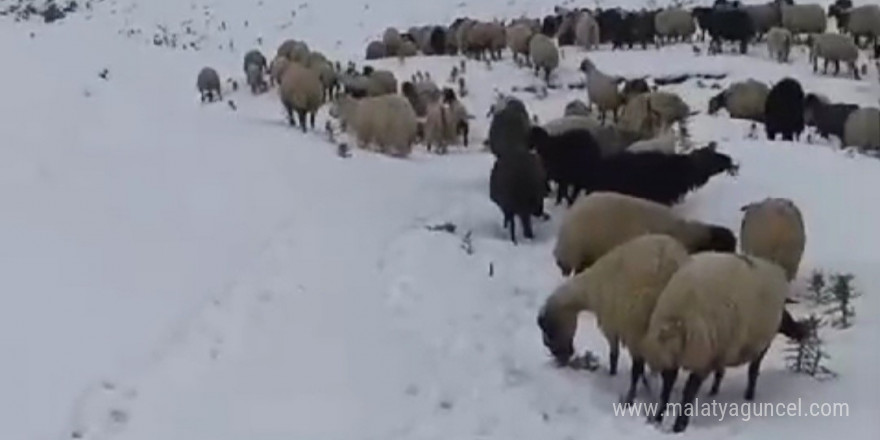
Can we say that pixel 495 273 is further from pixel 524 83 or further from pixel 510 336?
pixel 524 83

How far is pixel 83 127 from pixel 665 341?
29.0 feet

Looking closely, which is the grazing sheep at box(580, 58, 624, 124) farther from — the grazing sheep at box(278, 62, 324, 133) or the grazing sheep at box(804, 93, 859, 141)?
the grazing sheep at box(278, 62, 324, 133)

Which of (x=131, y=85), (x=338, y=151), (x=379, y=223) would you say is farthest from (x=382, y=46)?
(x=379, y=223)

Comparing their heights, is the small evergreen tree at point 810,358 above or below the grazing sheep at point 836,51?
below

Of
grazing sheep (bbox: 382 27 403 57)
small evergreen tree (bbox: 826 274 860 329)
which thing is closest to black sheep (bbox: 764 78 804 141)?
grazing sheep (bbox: 382 27 403 57)

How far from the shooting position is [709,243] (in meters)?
9.75

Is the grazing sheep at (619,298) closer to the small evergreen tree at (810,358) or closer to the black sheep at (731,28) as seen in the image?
the small evergreen tree at (810,358)

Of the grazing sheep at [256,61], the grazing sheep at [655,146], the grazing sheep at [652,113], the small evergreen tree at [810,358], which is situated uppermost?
the grazing sheep at [256,61]

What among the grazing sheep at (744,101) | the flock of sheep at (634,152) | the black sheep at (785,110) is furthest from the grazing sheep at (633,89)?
the black sheep at (785,110)

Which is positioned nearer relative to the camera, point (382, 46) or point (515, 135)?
point (515, 135)

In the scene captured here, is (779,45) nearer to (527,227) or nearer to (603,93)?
(603,93)

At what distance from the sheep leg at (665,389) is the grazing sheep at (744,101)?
1247cm

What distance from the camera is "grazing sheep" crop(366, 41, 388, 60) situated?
24931 mm

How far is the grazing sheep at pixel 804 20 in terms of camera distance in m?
25.3
